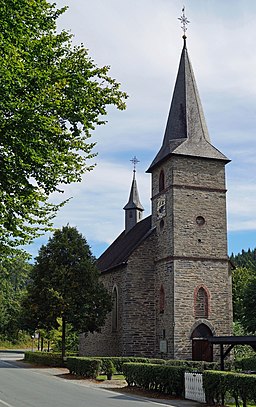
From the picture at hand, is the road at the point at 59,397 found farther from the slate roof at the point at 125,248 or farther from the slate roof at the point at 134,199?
the slate roof at the point at 134,199

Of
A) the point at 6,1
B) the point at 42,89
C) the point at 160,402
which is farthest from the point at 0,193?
the point at 160,402

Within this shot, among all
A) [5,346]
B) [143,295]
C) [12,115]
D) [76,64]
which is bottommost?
[5,346]

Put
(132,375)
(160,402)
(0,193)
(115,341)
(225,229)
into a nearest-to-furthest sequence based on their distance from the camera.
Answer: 1. (0,193)
2. (160,402)
3. (132,375)
4. (225,229)
5. (115,341)

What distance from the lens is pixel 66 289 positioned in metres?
32.9

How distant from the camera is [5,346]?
8088cm

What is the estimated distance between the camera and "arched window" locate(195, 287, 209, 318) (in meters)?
31.8

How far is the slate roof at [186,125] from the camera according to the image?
34344mm

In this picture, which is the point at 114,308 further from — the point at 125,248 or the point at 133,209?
the point at 133,209

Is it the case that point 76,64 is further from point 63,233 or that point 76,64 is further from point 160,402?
point 63,233

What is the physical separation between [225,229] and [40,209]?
22.0m

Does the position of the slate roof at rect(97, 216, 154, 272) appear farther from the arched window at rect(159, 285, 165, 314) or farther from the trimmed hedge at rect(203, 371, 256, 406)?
the trimmed hedge at rect(203, 371, 256, 406)

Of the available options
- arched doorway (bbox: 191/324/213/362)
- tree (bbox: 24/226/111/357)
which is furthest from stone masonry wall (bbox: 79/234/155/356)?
arched doorway (bbox: 191/324/213/362)

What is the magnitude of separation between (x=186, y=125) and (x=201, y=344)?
45.9 feet

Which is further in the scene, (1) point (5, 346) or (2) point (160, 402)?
(1) point (5, 346)
